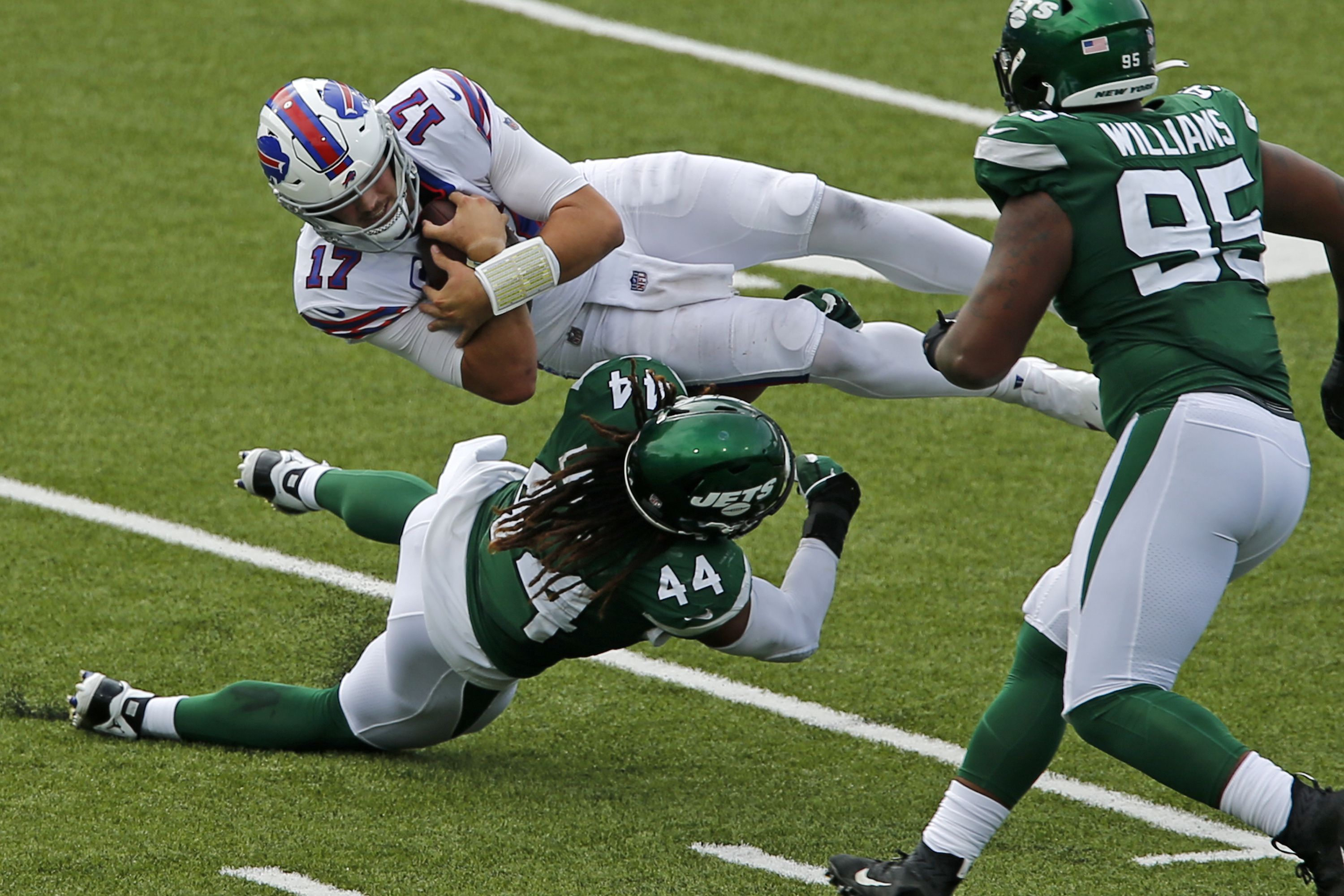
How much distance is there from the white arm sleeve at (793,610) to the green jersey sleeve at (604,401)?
44 cm

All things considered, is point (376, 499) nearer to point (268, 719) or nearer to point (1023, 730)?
point (268, 719)

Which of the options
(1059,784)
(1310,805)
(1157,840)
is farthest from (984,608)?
(1310,805)

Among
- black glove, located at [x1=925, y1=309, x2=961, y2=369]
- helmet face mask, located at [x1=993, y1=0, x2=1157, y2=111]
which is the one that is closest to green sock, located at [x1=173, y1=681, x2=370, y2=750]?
black glove, located at [x1=925, y1=309, x2=961, y2=369]

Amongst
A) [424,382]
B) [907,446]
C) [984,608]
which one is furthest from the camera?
[424,382]

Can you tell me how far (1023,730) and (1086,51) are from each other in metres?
1.22

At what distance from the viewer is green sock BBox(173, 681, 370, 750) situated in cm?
398

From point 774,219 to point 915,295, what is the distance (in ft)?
9.55

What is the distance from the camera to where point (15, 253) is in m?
6.99

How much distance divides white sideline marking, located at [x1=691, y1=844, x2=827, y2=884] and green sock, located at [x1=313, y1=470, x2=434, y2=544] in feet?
3.53

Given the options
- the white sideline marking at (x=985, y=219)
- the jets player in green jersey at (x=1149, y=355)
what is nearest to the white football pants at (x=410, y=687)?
the jets player in green jersey at (x=1149, y=355)

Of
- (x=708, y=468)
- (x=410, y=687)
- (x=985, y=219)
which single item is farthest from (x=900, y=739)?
(x=985, y=219)

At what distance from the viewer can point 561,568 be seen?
11.1 ft

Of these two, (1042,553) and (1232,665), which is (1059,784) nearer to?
(1232,665)

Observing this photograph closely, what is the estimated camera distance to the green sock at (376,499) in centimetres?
419
